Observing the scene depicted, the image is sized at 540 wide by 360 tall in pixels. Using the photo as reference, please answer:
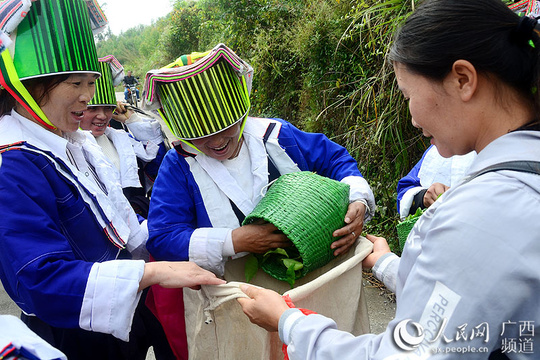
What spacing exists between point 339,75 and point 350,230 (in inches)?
140

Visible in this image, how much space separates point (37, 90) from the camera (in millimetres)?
1528

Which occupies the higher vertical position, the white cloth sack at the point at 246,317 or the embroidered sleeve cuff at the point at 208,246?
the embroidered sleeve cuff at the point at 208,246

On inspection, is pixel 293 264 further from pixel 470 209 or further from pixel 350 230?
pixel 470 209

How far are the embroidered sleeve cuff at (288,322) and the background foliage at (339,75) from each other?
117 inches

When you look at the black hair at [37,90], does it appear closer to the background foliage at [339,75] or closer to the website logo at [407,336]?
the website logo at [407,336]

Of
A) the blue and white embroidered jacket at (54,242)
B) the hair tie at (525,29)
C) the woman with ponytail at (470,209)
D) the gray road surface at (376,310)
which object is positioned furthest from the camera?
the gray road surface at (376,310)

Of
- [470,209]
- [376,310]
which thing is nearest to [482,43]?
[470,209]

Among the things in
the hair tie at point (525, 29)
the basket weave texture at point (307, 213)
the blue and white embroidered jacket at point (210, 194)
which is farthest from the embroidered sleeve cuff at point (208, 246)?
the hair tie at point (525, 29)

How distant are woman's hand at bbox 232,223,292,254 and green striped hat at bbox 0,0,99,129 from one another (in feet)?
2.90

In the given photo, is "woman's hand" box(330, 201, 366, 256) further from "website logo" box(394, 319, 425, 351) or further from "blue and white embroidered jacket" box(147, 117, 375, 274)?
"website logo" box(394, 319, 425, 351)

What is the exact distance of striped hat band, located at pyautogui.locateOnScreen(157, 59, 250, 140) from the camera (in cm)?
180

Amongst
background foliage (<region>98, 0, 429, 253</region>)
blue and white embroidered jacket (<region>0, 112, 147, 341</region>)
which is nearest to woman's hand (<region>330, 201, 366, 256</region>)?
blue and white embroidered jacket (<region>0, 112, 147, 341</region>)

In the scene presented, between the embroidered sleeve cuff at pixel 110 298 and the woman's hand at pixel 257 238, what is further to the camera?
the woman's hand at pixel 257 238

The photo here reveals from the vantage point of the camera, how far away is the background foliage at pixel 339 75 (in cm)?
389
